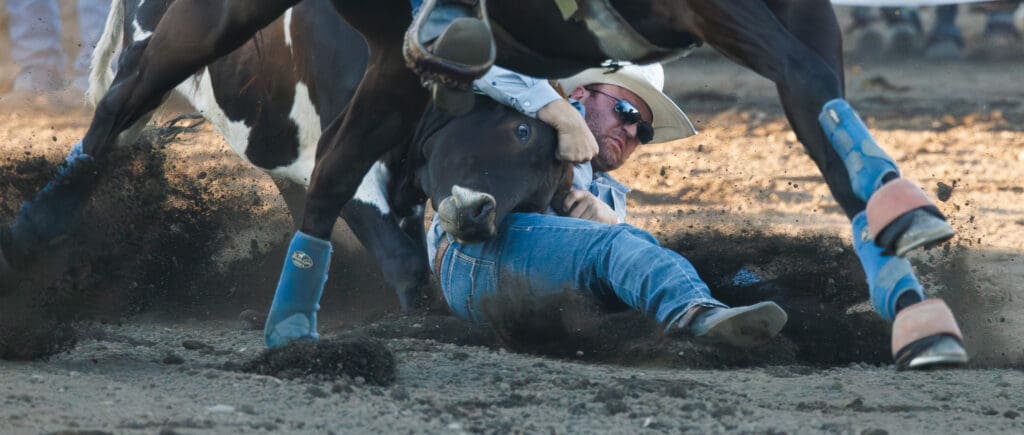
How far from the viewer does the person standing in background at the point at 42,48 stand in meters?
10.4

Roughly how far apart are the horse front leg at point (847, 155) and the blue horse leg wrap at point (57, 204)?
238cm

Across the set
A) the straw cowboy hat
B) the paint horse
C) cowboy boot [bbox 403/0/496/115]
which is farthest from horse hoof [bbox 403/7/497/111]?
the straw cowboy hat

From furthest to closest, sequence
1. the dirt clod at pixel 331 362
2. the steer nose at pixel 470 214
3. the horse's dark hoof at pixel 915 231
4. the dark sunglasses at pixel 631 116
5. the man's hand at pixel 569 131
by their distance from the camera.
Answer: the dark sunglasses at pixel 631 116
the man's hand at pixel 569 131
the steer nose at pixel 470 214
the dirt clod at pixel 331 362
the horse's dark hoof at pixel 915 231

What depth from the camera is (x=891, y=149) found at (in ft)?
27.0

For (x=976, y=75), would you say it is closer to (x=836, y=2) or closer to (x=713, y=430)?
(x=836, y=2)

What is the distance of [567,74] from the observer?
3.71m

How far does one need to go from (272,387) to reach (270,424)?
1.41 ft

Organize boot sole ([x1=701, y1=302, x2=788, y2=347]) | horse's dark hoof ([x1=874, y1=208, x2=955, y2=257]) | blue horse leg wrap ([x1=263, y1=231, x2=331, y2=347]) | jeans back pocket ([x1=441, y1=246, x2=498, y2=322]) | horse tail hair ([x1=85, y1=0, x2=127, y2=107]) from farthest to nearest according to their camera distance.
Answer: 1. horse tail hair ([x1=85, y1=0, x2=127, y2=107])
2. jeans back pocket ([x1=441, y1=246, x2=498, y2=322])
3. blue horse leg wrap ([x1=263, y1=231, x2=331, y2=347])
4. boot sole ([x1=701, y1=302, x2=788, y2=347])
5. horse's dark hoof ([x1=874, y1=208, x2=955, y2=257])

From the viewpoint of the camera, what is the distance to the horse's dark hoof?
2600 mm

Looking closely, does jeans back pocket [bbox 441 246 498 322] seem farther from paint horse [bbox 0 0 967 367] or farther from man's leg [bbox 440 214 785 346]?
paint horse [bbox 0 0 967 367]

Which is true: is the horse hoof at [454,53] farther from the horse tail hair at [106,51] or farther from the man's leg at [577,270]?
the horse tail hair at [106,51]

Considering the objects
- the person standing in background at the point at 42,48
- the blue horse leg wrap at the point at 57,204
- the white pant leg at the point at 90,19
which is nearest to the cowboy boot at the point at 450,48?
the blue horse leg wrap at the point at 57,204

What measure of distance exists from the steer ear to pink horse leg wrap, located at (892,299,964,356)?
2.01m

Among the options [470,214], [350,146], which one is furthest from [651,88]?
[350,146]
